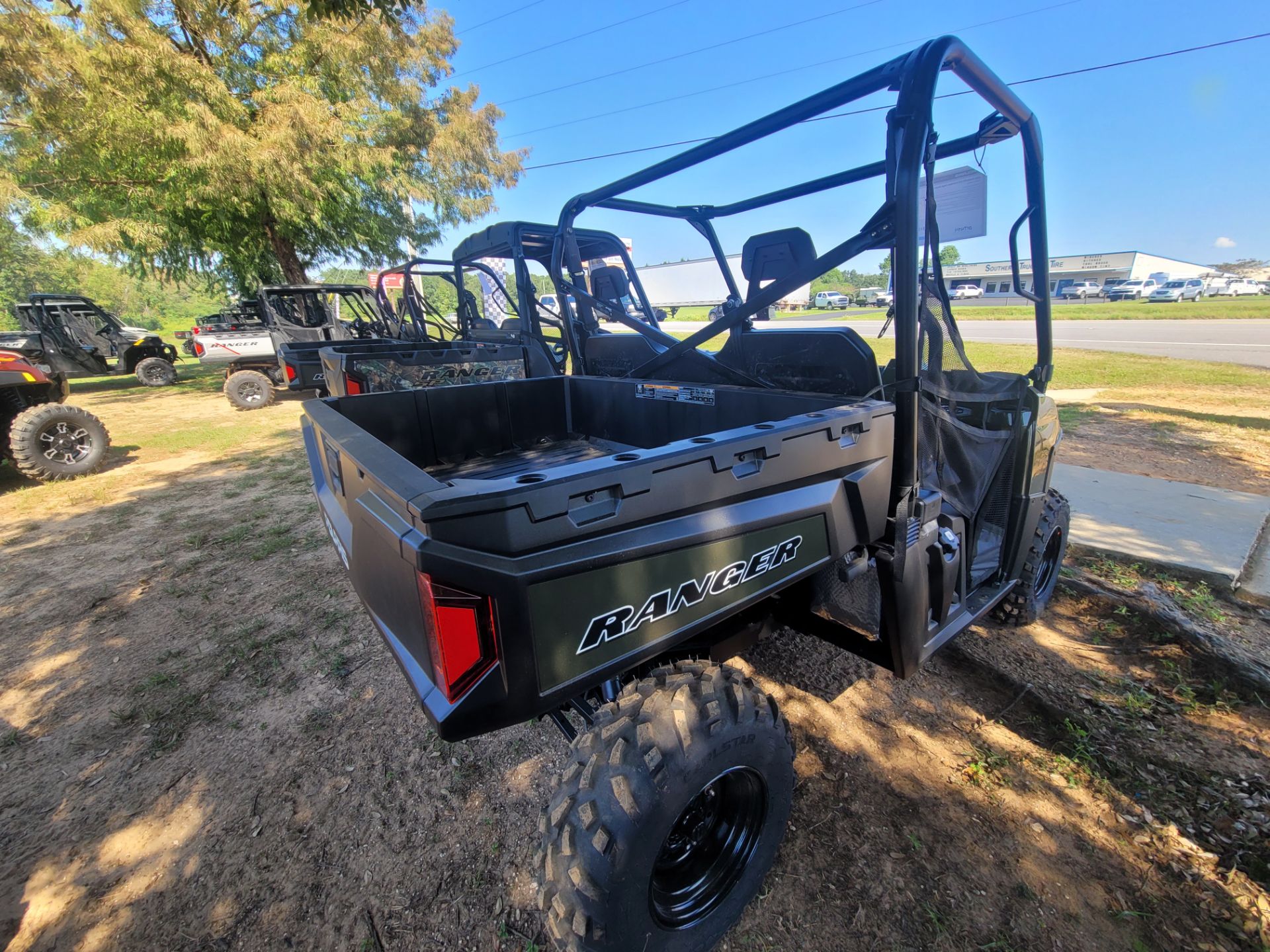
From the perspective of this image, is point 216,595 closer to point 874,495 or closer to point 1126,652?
point 874,495

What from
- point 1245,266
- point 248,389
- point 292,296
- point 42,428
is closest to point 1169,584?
point 42,428

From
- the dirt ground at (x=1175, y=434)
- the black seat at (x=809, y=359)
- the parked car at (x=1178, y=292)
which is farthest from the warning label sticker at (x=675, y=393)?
the parked car at (x=1178, y=292)

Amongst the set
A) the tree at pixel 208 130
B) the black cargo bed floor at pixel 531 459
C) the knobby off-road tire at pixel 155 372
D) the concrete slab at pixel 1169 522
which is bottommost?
the concrete slab at pixel 1169 522

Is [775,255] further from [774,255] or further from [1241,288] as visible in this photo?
[1241,288]

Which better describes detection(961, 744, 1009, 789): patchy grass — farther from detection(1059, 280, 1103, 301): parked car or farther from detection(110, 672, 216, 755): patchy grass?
detection(1059, 280, 1103, 301): parked car

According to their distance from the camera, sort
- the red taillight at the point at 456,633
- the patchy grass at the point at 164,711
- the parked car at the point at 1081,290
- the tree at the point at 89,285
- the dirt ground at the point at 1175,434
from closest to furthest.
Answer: the red taillight at the point at 456,633
the patchy grass at the point at 164,711
the dirt ground at the point at 1175,434
the tree at the point at 89,285
the parked car at the point at 1081,290

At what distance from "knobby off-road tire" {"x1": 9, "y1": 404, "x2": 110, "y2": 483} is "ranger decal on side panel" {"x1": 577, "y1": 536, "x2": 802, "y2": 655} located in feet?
24.9

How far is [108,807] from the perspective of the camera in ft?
6.74

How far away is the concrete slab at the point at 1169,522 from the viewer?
3.34 metres

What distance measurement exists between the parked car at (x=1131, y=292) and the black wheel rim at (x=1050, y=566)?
5513 cm

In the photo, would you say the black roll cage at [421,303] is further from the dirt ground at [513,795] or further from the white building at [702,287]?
the dirt ground at [513,795]

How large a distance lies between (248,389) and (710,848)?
1199 centimetres

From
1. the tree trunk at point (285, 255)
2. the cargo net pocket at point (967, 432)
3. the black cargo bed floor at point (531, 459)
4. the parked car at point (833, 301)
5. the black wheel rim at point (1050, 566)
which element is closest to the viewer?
the cargo net pocket at point (967, 432)

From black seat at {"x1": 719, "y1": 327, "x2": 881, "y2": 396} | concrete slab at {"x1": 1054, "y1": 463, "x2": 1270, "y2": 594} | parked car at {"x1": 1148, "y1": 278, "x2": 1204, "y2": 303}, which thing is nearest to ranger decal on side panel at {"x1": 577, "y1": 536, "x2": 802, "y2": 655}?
black seat at {"x1": 719, "y1": 327, "x2": 881, "y2": 396}
